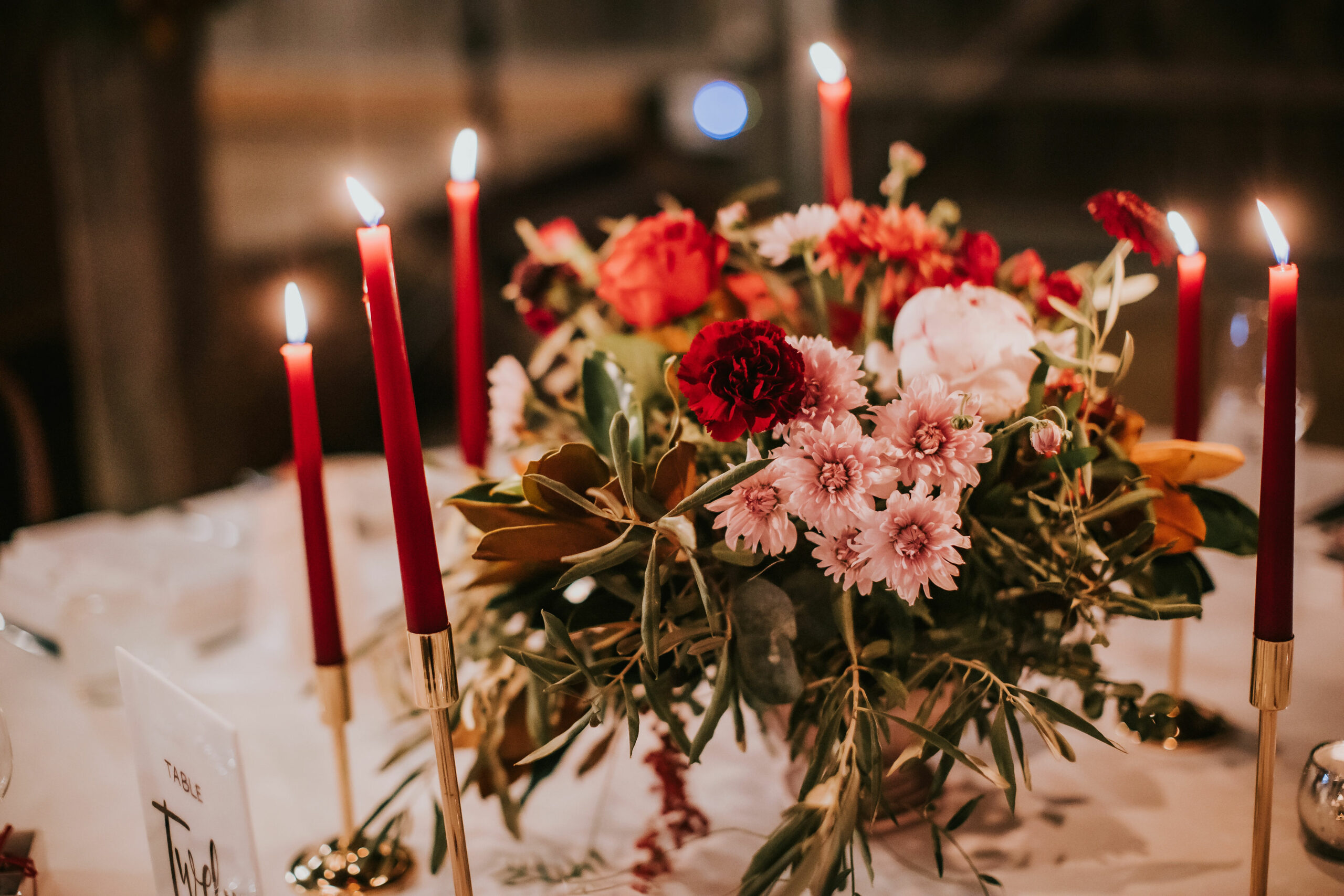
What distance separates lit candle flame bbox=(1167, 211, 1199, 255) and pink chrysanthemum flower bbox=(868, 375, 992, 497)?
0.68 feet

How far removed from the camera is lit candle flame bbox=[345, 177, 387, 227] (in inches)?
18.9

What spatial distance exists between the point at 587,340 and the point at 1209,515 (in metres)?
0.42

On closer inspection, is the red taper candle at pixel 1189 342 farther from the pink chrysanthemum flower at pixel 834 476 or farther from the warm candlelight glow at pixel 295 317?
the warm candlelight glow at pixel 295 317

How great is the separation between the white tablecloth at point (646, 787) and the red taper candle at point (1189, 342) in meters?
0.24

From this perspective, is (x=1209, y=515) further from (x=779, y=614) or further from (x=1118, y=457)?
(x=779, y=614)

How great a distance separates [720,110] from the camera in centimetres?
411

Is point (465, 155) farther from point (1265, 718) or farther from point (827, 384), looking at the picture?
point (1265, 718)

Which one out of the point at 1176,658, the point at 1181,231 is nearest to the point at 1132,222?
the point at 1181,231

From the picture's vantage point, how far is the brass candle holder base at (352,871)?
615 millimetres

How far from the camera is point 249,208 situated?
3949 mm

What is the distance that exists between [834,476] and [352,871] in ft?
1.32

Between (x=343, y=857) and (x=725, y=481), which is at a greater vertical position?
(x=725, y=481)

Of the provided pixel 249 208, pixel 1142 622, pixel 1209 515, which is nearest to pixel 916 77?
pixel 249 208

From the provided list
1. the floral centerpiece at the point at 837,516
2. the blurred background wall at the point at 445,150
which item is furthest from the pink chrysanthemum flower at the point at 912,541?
the blurred background wall at the point at 445,150
